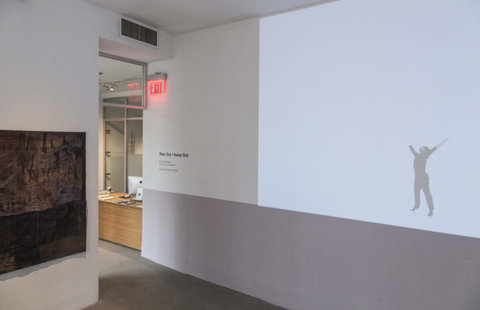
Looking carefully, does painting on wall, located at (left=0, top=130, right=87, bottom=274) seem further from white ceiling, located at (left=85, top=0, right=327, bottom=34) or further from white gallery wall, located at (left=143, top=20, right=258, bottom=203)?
white ceiling, located at (left=85, top=0, right=327, bottom=34)

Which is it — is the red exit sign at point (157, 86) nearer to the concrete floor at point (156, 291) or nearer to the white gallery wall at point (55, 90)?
the white gallery wall at point (55, 90)

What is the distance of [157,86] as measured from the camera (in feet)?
14.7

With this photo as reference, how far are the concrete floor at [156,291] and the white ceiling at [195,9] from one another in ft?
10.9

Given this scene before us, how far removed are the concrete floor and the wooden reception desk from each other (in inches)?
19.9

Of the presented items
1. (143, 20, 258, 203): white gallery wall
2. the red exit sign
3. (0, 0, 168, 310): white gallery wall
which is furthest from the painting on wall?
the red exit sign

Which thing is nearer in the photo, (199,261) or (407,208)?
(407,208)

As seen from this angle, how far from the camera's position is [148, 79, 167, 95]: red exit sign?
4430 mm

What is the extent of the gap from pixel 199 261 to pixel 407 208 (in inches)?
105

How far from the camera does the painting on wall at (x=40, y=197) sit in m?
2.68

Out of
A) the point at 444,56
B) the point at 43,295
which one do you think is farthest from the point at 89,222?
the point at 444,56

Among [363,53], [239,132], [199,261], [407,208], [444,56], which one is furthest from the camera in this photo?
[199,261]

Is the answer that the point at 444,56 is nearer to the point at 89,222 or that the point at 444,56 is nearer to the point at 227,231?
the point at 227,231

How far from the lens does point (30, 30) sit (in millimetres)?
2826

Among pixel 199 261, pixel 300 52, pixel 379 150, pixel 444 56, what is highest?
pixel 300 52
